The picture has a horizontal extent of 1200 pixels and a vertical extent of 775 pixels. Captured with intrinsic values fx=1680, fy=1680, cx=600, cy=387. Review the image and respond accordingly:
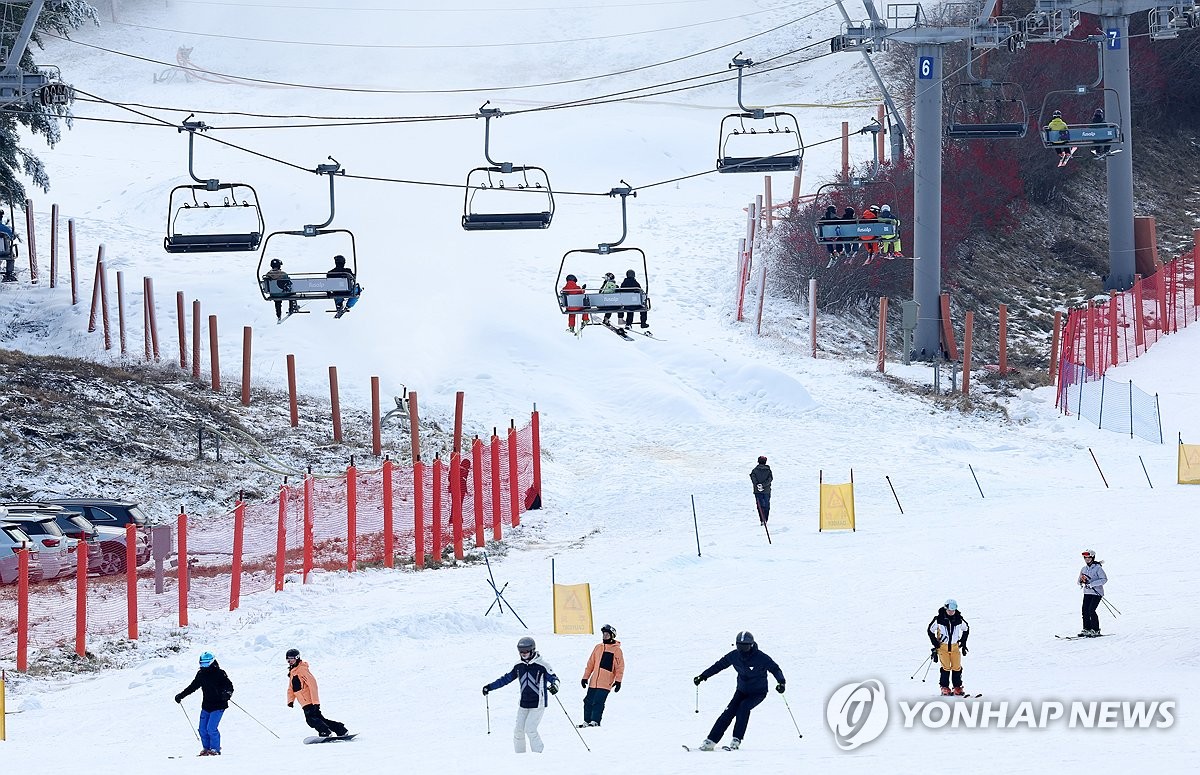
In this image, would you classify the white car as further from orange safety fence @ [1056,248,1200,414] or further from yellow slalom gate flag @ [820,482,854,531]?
orange safety fence @ [1056,248,1200,414]

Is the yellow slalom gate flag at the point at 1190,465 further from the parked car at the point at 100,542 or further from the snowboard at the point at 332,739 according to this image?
the snowboard at the point at 332,739

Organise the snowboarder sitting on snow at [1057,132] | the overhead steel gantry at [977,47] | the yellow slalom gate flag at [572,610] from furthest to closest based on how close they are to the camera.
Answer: the overhead steel gantry at [977,47], the snowboarder sitting on snow at [1057,132], the yellow slalom gate flag at [572,610]

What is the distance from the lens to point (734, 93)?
7194 centimetres

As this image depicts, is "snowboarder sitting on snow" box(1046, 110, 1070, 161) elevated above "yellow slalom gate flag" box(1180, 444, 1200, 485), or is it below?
above

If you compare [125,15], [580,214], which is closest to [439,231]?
[580,214]

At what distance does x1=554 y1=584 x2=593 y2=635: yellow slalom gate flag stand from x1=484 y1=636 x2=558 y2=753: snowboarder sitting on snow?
6.15 m

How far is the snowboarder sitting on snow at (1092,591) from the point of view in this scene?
20750mm

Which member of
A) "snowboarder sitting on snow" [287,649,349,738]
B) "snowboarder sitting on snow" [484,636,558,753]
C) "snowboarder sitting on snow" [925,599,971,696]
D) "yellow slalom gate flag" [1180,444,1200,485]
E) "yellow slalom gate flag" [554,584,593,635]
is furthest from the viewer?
"yellow slalom gate flag" [1180,444,1200,485]

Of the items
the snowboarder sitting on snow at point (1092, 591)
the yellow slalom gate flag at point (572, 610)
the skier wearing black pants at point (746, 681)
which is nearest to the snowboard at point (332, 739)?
the skier wearing black pants at point (746, 681)

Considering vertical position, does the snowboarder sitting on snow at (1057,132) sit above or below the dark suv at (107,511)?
above

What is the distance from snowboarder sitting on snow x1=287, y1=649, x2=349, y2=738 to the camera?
16.9m

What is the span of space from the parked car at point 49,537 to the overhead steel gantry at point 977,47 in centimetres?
1716

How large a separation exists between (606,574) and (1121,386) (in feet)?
56.2

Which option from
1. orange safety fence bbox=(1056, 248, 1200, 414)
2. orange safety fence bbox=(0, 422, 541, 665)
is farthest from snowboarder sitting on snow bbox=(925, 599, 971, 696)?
orange safety fence bbox=(1056, 248, 1200, 414)
